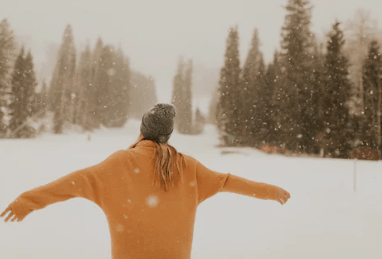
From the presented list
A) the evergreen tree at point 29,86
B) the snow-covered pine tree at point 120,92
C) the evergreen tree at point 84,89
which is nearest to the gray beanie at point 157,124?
the evergreen tree at point 29,86

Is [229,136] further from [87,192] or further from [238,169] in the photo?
[87,192]

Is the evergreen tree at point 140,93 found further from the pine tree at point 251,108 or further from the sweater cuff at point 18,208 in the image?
the sweater cuff at point 18,208

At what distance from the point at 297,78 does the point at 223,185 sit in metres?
27.1

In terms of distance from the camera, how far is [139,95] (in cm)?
8981

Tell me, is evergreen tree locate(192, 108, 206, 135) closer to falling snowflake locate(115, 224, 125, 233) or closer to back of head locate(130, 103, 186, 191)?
back of head locate(130, 103, 186, 191)

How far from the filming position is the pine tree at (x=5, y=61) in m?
30.8

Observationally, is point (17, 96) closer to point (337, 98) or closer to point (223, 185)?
point (337, 98)

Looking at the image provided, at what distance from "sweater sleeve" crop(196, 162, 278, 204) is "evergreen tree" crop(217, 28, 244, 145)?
105 ft

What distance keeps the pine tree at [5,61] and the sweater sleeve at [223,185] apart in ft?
110

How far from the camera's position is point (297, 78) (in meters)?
27.0

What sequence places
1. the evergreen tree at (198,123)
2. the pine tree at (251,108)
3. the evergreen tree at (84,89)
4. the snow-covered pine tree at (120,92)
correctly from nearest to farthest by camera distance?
the pine tree at (251,108) < the evergreen tree at (84,89) < the snow-covered pine tree at (120,92) < the evergreen tree at (198,123)

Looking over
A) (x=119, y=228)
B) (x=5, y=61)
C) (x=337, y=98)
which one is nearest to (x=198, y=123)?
(x=5, y=61)

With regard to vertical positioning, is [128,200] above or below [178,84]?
below

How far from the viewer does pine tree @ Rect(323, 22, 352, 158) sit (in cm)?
2411
